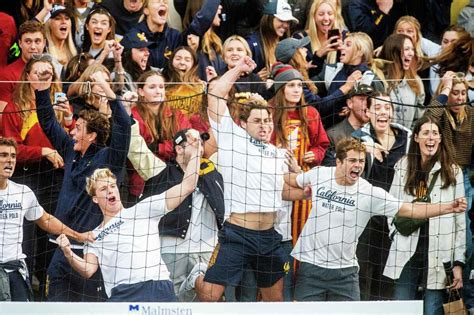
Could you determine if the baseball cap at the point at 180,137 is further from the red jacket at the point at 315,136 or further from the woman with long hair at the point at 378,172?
the woman with long hair at the point at 378,172

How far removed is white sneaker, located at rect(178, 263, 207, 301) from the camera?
1276 centimetres

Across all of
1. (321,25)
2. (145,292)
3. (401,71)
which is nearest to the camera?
(145,292)

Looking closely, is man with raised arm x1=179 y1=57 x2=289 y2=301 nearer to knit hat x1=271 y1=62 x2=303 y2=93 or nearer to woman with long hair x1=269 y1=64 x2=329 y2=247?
woman with long hair x1=269 y1=64 x2=329 y2=247

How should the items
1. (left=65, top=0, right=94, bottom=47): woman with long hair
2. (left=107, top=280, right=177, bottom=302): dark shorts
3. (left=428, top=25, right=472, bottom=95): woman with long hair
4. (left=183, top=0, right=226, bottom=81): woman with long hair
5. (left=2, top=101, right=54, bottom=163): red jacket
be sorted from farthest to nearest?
(left=428, top=25, right=472, bottom=95): woman with long hair, (left=65, top=0, right=94, bottom=47): woman with long hair, (left=183, top=0, right=226, bottom=81): woman with long hair, (left=2, top=101, right=54, bottom=163): red jacket, (left=107, top=280, right=177, bottom=302): dark shorts

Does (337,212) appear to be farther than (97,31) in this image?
No

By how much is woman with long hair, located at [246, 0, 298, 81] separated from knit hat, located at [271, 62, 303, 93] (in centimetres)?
27

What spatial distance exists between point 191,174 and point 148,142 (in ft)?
1.69

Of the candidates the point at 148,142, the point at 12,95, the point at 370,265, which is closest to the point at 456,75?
the point at 370,265

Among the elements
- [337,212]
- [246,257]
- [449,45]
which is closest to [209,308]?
[246,257]

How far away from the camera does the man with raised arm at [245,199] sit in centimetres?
1275

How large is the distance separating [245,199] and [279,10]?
188cm

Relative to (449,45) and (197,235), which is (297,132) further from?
(449,45)

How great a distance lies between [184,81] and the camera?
13141mm

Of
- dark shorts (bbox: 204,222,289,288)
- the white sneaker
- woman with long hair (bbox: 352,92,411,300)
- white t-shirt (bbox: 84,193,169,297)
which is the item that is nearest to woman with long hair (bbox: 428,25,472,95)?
woman with long hair (bbox: 352,92,411,300)
